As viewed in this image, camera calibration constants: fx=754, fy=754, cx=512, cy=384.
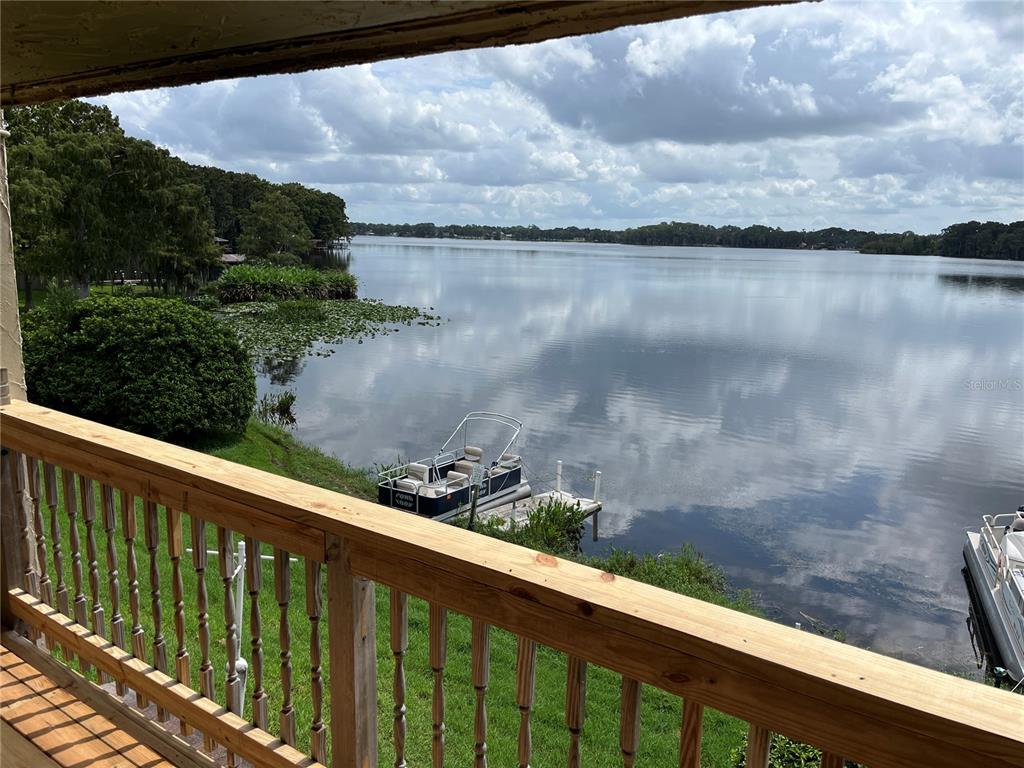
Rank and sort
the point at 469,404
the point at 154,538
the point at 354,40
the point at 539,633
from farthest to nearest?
the point at 469,404 → the point at 154,538 → the point at 539,633 → the point at 354,40

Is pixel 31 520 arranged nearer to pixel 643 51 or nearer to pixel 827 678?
pixel 827 678

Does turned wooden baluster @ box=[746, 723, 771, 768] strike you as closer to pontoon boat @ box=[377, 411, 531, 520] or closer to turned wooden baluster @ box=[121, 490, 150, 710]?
turned wooden baluster @ box=[121, 490, 150, 710]

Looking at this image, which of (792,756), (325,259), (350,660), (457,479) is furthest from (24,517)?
(325,259)

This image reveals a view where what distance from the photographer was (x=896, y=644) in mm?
10609

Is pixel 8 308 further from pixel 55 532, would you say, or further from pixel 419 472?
pixel 419 472

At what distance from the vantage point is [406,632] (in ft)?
4.74

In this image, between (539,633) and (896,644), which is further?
(896,644)

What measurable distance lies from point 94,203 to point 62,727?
28.8 metres

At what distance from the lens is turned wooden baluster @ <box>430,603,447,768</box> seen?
1.40 meters

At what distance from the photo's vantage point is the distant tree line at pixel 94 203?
24203mm

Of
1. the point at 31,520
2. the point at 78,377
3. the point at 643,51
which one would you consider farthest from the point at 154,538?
the point at 78,377

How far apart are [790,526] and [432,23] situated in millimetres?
14570

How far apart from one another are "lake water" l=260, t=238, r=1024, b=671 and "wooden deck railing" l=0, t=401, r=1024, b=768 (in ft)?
33.7

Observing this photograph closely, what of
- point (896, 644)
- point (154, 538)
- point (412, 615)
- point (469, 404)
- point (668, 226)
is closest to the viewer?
point (154, 538)
